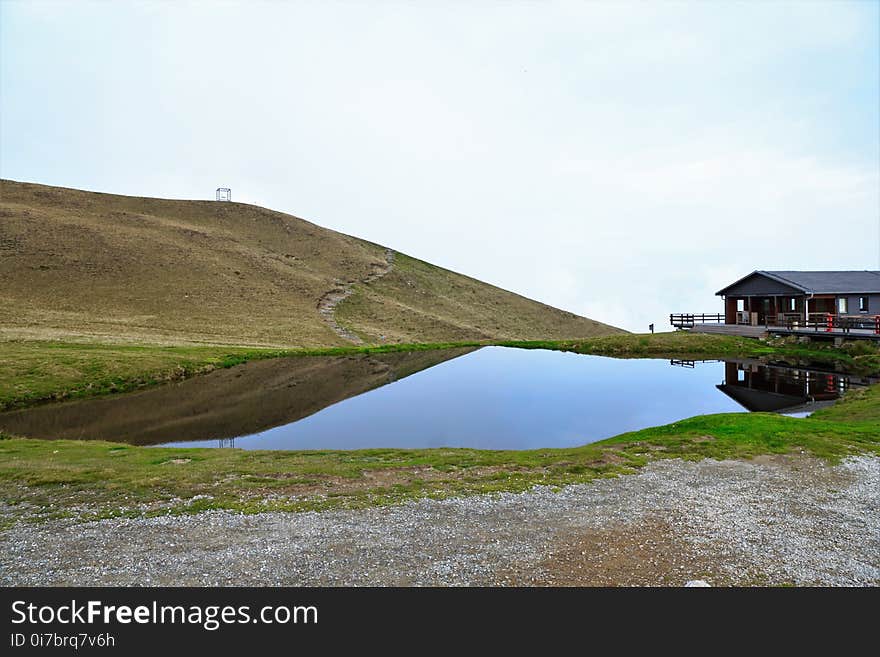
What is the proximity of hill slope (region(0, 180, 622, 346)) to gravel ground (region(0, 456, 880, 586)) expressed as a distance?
164 feet

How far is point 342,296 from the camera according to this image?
96.2 metres

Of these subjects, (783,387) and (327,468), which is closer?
(327,468)

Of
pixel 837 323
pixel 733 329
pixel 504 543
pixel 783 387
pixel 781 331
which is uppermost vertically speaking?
pixel 837 323

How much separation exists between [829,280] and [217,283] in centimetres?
8251

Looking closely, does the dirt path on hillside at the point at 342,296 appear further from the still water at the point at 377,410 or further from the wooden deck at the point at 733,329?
the wooden deck at the point at 733,329

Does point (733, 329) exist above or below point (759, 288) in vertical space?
below

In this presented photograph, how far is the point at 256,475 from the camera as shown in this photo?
16797 mm

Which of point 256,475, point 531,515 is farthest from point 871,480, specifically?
point 256,475

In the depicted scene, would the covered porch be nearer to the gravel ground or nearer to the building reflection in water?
the building reflection in water

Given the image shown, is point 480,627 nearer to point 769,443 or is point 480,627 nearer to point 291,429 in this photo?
point 769,443

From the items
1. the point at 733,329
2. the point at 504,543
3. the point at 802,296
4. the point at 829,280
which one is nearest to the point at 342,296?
the point at 733,329

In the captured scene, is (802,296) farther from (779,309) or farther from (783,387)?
(783,387)

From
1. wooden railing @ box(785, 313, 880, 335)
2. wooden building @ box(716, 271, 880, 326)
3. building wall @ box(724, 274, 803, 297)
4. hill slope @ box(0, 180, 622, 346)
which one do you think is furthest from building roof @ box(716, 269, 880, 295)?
hill slope @ box(0, 180, 622, 346)

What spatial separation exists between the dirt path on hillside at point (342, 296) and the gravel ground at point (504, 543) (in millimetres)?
60072
